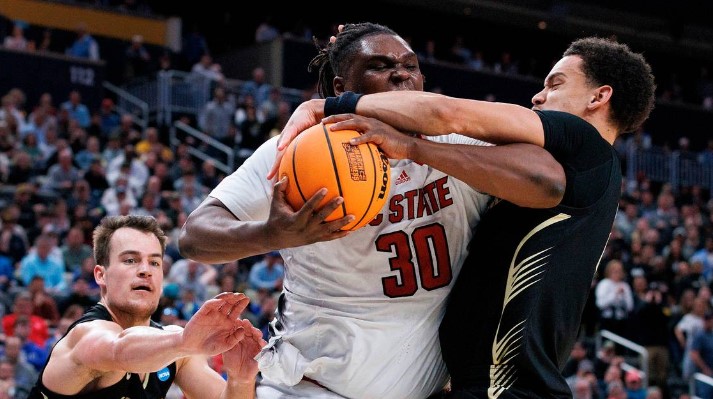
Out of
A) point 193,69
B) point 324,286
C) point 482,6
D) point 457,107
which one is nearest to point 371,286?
point 324,286

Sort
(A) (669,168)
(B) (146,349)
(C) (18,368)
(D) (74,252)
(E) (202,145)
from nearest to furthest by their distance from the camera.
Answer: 1. (B) (146,349)
2. (C) (18,368)
3. (D) (74,252)
4. (E) (202,145)
5. (A) (669,168)

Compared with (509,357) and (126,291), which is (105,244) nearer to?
(126,291)

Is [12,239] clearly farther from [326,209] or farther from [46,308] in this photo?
[326,209]

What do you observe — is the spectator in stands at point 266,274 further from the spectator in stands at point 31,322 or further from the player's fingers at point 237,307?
the player's fingers at point 237,307

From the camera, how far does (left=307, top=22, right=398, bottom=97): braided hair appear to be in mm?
4094

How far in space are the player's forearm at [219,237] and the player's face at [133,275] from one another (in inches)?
61.3

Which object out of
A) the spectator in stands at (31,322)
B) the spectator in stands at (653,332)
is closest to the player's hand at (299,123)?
the spectator in stands at (31,322)

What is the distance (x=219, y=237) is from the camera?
3576 millimetres

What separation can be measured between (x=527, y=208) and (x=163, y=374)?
2422 millimetres

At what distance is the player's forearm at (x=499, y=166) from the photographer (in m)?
3.39

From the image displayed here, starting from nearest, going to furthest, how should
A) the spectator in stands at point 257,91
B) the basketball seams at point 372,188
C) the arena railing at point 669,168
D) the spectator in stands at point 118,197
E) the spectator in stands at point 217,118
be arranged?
the basketball seams at point 372,188
the spectator in stands at point 118,197
the spectator in stands at point 217,118
the spectator in stands at point 257,91
the arena railing at point 669,168

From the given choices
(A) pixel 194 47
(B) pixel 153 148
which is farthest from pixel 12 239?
(A) pixel 194 47

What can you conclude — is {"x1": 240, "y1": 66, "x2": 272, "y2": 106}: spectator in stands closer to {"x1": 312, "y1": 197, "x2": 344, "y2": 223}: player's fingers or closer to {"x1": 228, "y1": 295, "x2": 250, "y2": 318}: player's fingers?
{"x1": 228, "y1": 295, "x2": 250, "y2": 318}: player's fingers

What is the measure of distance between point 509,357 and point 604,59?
3.70ft
